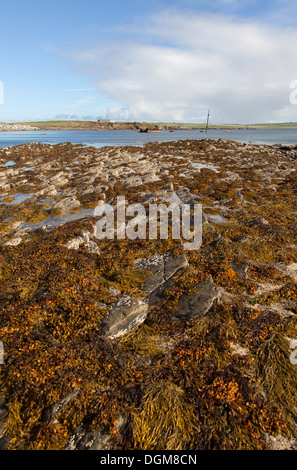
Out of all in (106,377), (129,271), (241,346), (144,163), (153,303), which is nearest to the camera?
(106,377)

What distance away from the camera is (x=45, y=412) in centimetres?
427

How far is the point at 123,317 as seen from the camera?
634 cm

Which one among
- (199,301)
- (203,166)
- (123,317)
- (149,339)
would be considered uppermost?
(203,166)

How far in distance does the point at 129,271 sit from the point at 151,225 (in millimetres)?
3960

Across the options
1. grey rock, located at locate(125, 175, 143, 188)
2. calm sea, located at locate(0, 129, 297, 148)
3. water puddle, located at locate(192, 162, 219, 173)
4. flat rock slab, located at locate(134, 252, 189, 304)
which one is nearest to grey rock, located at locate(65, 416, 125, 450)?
flat rock slab, located at locate(134, 252, 189, 304)

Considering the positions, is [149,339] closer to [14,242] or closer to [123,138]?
[14,242]

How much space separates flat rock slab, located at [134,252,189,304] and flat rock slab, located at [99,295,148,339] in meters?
0.69

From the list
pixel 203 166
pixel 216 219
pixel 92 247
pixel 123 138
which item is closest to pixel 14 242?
pixel 92 247

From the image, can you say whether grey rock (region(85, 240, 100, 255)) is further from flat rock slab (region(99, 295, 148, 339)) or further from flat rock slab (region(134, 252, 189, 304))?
flat rock slab (region(99, 295, 148, 339))

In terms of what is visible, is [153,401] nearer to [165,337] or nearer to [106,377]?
[106,377]

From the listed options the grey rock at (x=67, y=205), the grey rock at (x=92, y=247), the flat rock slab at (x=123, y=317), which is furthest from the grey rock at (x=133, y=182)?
the flat rock slab at (x=123, y=317)

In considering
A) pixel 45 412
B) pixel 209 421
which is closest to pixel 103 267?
pixel 45 412

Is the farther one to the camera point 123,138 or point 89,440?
point 123,138

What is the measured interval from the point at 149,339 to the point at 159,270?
2.91 m
